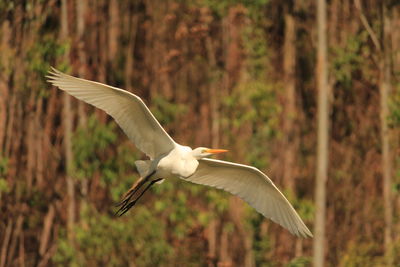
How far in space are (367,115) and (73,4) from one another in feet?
13.3

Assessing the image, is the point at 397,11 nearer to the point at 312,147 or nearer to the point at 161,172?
the point at 312,147

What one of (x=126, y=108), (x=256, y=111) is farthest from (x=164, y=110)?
(x=126, y=108)

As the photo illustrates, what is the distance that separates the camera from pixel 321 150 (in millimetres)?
10000

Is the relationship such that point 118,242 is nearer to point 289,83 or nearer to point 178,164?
point 178,164

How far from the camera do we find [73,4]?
35.9ft

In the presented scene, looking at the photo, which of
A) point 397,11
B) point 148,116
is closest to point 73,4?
point 397,11

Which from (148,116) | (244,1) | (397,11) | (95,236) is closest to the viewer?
(148,116)

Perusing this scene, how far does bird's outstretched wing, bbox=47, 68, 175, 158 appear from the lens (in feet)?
21.8

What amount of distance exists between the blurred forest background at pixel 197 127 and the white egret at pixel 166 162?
150 centimetres

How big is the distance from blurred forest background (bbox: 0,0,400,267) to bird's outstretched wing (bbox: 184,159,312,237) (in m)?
1.46

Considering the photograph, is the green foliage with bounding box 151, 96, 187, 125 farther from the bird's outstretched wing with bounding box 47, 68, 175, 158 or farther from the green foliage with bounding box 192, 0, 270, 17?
the bird's outstretched wing with bounding box 47, 68, 175, 158

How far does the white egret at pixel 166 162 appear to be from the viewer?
6.74 meters

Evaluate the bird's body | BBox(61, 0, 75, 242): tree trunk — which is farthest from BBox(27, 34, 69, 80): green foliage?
the bird's body

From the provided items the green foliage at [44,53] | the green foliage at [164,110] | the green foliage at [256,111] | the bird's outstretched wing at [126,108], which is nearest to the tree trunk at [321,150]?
the green foliage at [256,111]
